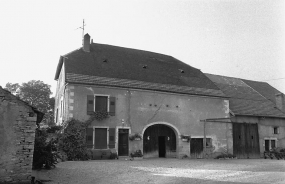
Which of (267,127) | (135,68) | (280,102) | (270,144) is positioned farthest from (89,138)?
(280,102)

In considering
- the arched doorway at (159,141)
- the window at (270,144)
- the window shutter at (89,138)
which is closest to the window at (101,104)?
the window shutter at (89,138)

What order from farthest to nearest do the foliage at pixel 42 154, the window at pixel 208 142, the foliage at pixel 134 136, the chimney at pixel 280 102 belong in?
1. the chimney at pixel 280 102
2. the window at pixel 208 142
3. the foliage at pixel 134 136
4. the foliage at pixel 42 154

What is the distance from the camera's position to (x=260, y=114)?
22719 mm

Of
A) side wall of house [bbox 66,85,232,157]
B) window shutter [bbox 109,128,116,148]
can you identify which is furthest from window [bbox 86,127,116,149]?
side wall of house [bbox 66,85,232,157]

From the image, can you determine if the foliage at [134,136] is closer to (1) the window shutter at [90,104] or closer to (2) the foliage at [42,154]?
(1) the window shutter at [90,104]

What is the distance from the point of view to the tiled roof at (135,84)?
1635 cm

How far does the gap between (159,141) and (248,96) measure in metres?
11.7

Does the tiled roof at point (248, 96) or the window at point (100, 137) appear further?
the tiled roof at point (248, 96)

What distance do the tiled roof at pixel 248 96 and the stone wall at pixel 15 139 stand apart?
1704cm

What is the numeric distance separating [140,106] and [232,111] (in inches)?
332

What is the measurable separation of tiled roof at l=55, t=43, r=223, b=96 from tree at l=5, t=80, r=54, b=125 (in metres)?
12.6

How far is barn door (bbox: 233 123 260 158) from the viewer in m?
21.3

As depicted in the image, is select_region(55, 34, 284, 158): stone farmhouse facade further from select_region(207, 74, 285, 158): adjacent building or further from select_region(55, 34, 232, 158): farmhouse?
select_region(207, 74, 285, 158): adjacent building

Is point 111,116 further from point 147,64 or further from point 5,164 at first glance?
point 5,164
